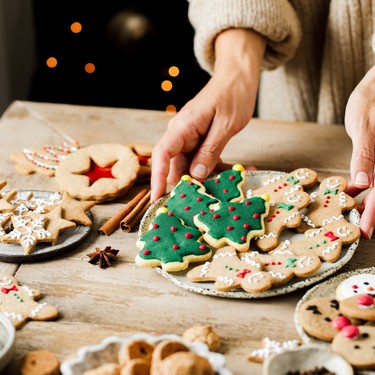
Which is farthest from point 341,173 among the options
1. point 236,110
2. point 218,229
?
point 218,229

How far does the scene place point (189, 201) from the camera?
4.50 ft

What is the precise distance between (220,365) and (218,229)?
14.8 inches

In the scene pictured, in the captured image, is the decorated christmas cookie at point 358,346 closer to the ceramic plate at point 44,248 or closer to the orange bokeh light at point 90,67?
the ceramic plate at point 44,248

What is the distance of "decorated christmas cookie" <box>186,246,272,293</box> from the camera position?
1146mm

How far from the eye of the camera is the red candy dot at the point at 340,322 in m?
1.03

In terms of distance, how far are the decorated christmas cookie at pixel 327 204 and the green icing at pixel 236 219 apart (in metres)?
0.10

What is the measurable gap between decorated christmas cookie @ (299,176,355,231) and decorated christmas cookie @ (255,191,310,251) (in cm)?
3

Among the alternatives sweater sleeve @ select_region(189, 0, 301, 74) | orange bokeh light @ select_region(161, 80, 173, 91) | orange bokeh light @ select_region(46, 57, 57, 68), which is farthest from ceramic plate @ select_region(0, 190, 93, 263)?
orange bokeh light @ select_region(46, 57, 57, 68)

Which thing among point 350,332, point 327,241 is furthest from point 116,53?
point 350,332

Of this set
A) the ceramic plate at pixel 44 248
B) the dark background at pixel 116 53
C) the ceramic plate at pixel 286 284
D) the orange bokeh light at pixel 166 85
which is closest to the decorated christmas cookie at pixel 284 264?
the ceramic plate at pixel 286 284

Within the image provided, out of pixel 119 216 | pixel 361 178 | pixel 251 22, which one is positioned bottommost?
pixel 119 216

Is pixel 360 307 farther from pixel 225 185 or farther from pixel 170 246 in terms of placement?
pixel 225 185

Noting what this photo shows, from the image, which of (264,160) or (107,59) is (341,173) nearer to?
(264,160)

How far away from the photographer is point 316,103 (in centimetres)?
212
